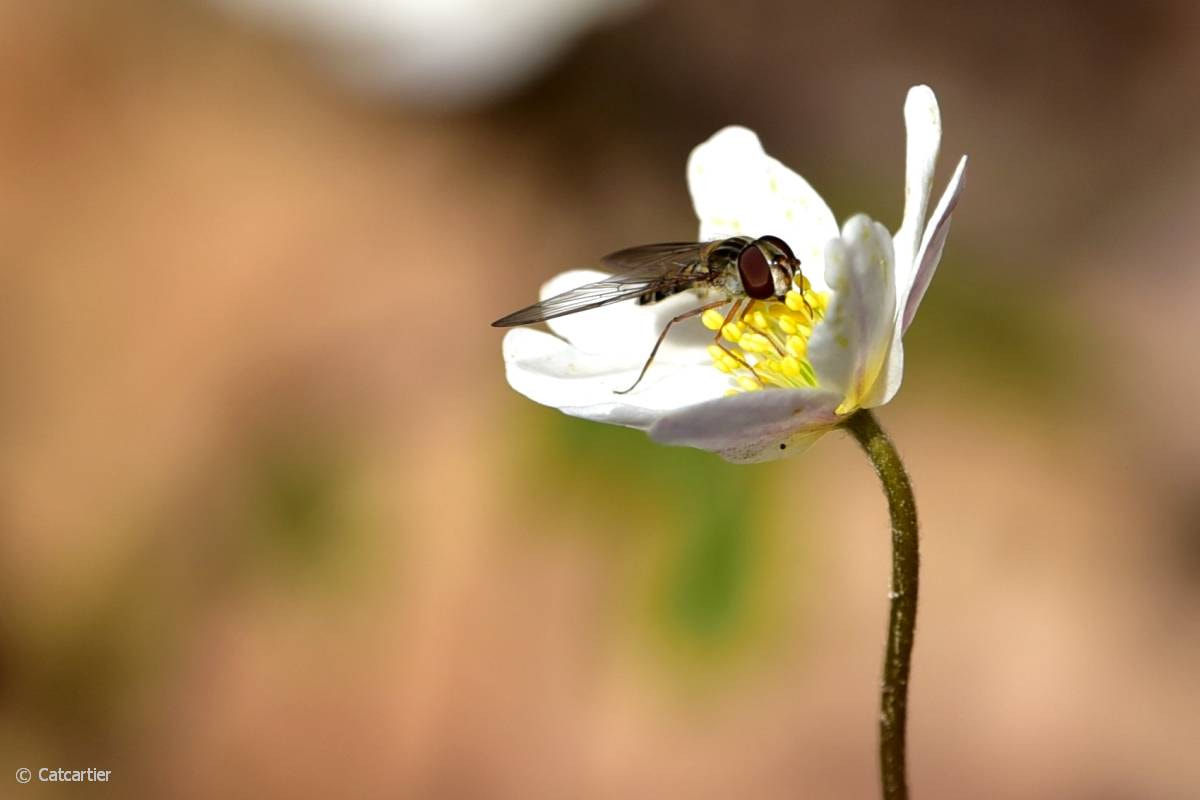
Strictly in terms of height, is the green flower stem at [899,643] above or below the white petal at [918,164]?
below

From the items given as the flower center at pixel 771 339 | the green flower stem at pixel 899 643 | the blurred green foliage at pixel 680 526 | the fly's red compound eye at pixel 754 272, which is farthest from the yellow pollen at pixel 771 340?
the blurred green foliage at pixel 680 526

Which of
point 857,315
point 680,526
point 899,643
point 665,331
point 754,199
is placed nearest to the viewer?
point 899,643

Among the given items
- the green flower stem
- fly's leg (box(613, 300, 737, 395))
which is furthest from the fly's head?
the green flower stem

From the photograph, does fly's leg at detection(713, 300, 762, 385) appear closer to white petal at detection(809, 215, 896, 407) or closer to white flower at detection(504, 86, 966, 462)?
white flower at detection(504, 86, 966, 462)

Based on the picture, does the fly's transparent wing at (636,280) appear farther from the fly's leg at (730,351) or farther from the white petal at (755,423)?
the white petal at (755,423)

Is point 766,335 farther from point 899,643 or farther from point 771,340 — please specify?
point 899,643

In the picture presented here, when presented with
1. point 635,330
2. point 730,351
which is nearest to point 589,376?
point 635,330

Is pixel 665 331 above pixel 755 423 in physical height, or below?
above

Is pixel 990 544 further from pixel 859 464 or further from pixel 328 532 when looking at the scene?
pixel 328 532
